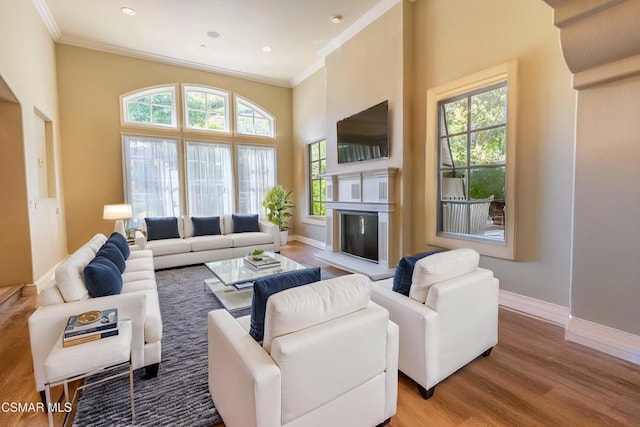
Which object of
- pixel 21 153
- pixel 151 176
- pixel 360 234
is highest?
pixel 21 153

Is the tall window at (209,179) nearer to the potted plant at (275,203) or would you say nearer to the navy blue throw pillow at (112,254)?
the potted plant at (275,203)

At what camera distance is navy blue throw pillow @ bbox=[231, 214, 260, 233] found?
5811 millimetres

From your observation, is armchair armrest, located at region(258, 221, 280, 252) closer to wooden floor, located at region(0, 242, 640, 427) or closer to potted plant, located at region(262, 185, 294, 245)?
potted plant, located at region(262, 185, 294, 245)

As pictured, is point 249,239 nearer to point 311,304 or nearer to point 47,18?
point 311,304

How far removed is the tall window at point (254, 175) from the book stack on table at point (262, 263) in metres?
3.35

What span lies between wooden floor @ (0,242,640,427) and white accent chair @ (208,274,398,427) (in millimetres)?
402

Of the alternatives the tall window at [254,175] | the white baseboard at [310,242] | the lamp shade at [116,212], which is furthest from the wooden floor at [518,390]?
the tall window at [254,175]

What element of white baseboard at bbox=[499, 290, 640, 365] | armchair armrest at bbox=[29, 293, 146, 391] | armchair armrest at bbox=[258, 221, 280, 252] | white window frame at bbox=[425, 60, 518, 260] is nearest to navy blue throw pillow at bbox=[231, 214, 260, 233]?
armchair armrest at bbox=[258, 221, 280, 252]

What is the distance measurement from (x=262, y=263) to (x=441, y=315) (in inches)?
89.3

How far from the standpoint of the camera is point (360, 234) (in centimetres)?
487

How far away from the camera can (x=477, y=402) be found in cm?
175

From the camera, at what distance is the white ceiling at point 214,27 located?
13.5ft

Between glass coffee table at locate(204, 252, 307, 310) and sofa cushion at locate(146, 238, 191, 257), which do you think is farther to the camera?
sofa cushion at locate(146, 238, 191, 257)

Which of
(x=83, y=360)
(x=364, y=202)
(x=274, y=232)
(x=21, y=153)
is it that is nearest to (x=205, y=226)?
(x=274, y=232)
